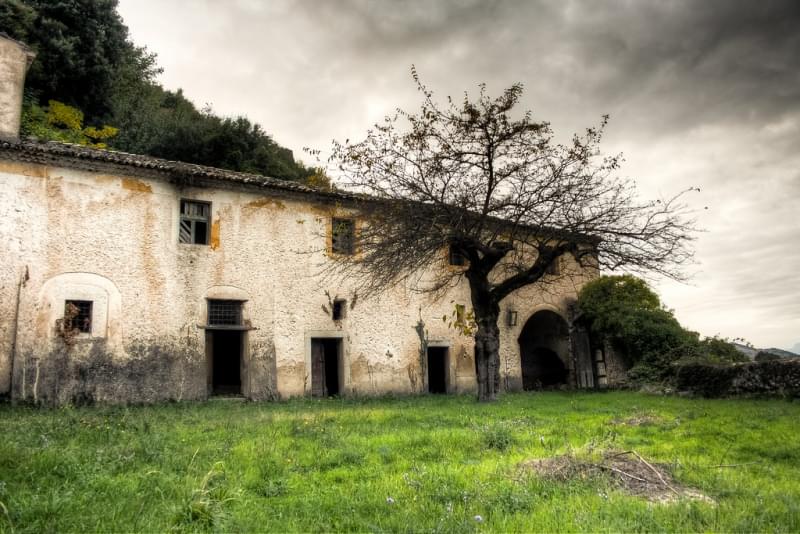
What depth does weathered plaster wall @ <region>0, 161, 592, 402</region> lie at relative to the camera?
42.6 ft

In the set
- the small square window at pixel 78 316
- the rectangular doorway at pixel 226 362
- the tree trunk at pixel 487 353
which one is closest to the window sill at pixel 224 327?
the small square window at pixel 78 316

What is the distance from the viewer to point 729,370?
1388 centimetres

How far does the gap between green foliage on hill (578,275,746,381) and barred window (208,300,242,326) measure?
44.5ft

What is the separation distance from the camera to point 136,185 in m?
14.7

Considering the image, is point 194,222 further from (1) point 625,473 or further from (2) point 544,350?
(2) point 544,350

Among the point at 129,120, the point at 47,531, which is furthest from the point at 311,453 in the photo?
Answer: the point at 129,120

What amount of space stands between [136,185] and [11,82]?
4728mm

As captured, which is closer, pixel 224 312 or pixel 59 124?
pixel 224 312

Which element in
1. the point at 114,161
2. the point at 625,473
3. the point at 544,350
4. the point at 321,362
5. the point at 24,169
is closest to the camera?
the point at 625,473

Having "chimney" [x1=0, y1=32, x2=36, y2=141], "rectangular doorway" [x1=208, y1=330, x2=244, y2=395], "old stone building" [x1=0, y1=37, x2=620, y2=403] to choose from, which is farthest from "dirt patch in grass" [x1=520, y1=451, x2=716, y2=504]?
"rectangular doorway" [x1=208, y1=330, x2=244, y2=395]

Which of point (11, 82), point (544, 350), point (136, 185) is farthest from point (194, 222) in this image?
point (544, 350)

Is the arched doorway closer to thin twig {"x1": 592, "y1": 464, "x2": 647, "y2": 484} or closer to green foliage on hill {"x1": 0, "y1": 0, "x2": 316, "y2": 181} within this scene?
green foliage on hill {"x1": 0, "y1": 0, "x2": 316, "y2": 181}

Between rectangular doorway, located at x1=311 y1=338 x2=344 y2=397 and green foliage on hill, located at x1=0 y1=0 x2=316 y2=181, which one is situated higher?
green foliage on hill, located at x1=0 y1=0 x2=316 y2=181

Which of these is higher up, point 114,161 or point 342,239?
point 114,161
